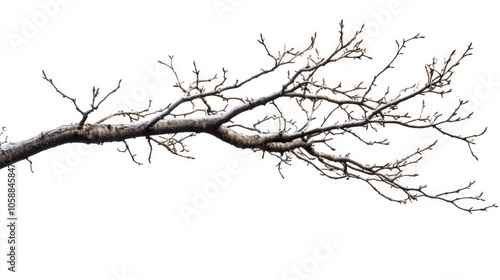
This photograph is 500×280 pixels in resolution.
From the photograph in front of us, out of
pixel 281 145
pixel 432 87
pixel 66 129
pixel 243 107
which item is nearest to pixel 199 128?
pixel 243 107

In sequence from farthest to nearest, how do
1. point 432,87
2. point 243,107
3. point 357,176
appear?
point 357,176 < point 243,107 < point 432,87

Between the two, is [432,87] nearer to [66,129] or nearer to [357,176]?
[357,176]

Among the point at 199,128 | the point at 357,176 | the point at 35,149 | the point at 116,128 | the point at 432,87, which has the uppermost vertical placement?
the point at 35,149

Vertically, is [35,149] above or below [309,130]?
above

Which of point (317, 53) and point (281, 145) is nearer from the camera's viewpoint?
point (317, 53)

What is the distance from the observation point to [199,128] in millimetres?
5492

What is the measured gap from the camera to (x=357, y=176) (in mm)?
5637

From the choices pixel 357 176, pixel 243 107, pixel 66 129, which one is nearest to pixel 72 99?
pixel 66 129

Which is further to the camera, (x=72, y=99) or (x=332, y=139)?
(x=332, y=139)

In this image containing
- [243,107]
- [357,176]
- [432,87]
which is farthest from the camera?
[357,176]

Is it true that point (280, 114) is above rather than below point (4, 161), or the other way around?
below

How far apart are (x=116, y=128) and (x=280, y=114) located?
1.71m

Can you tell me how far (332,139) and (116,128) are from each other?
6.94 feet

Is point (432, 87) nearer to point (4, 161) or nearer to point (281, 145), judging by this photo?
point (281, 145)
